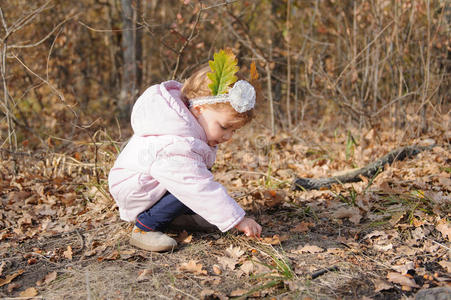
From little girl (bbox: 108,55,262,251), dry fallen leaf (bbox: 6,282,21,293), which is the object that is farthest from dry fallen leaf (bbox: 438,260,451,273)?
dry fallen leaf (bbox: 6,282,21,293)

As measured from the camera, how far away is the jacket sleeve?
239cm

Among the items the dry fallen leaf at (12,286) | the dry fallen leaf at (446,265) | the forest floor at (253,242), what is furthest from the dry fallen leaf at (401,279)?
the dry fallen leaf at (12,286)

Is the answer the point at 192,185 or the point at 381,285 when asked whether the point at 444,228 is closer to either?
the point at 381,285

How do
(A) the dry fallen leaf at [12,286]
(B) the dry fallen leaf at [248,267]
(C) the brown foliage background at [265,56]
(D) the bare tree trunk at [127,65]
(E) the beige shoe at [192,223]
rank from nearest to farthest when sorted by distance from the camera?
(A) the dry fallen leaf at [12,286], (B) the dry fallen leaf at [248,267], (E) the beige shoe at [192,223], (C) the brown foliage background at [265,56], (D) the bare tree trunk at [127,65]

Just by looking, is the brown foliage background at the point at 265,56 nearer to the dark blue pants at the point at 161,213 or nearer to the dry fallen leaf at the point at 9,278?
the dark blue pants at the point at 161,213

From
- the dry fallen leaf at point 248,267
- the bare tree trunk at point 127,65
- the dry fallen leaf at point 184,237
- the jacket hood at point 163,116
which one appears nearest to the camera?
the dry fallen leaf at point 248,267

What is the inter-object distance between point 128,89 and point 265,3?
3.12 metres

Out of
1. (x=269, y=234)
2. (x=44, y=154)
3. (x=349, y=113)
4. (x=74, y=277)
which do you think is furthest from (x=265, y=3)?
(x=74, y=277)

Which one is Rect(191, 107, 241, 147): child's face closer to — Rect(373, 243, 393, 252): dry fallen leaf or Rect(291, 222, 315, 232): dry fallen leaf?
Rect(291, 222, 315, 232): dry fallen leaf

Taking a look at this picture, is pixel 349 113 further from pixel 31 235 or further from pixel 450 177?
pixel 31 235

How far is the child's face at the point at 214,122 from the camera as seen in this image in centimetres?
257

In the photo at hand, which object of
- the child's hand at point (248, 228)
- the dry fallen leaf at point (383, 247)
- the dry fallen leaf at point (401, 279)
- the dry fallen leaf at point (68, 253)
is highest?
the child's hand at point (248, 228)

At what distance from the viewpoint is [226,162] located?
478 cm

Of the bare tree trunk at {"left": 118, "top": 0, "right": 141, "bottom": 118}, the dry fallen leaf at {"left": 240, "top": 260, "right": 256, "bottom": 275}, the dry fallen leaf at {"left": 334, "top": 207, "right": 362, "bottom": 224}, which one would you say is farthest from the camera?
the bare tree trunk at {"left": 118, "top": 0, "right": 141, "bottom": 118}
